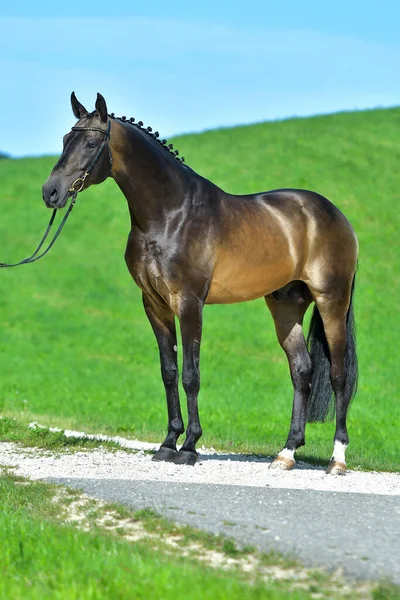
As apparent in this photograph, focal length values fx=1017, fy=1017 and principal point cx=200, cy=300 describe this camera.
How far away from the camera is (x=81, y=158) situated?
9945 mm

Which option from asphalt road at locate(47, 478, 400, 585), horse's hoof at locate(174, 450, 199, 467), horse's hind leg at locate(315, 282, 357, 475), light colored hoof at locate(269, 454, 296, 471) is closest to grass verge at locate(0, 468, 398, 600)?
asphalt road at locate(47, 478, 400, 585)

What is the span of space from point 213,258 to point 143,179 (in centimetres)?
107

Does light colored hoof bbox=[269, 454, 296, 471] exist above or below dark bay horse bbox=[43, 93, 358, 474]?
below

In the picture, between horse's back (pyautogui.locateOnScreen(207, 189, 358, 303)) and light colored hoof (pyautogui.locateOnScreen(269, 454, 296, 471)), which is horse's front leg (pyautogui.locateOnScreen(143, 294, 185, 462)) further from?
light colored hoof (pyautogui.locateOnScreen(269, 454, 296, 471))

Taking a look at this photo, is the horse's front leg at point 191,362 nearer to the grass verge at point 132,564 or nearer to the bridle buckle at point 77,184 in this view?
the bridle buckle at point 77,184

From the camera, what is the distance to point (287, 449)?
11203 millimetres

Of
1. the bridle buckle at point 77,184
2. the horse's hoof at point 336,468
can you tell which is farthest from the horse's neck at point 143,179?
the horse's hoof at point 336,468

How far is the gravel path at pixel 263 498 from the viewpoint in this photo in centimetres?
672

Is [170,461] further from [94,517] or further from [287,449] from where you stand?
[94,517]

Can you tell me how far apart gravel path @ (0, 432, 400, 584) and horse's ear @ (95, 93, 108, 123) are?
11.4ft

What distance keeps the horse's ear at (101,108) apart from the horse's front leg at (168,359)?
1879 millimetres

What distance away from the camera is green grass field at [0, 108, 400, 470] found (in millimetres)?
18562

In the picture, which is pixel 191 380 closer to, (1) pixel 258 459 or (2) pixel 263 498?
(2) pixel 263 498

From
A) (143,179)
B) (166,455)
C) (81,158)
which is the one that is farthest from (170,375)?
(81,158)
